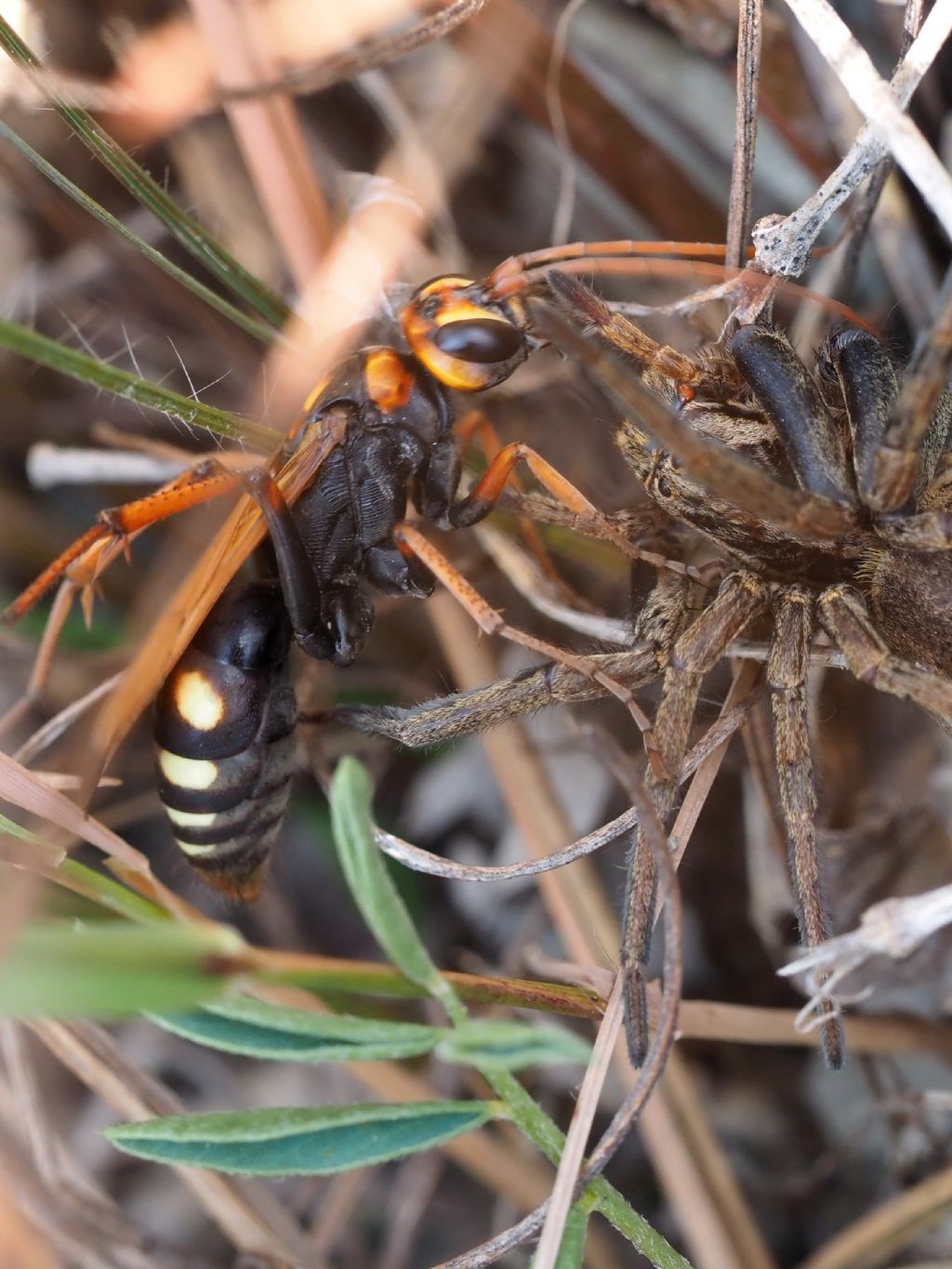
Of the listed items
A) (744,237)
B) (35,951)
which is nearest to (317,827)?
(744,237)

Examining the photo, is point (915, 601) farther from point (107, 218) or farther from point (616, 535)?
point (107, 218)

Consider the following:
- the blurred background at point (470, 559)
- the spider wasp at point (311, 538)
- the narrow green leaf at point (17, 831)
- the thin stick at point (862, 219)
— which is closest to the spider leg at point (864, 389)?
the blurred background at point (470, 559)

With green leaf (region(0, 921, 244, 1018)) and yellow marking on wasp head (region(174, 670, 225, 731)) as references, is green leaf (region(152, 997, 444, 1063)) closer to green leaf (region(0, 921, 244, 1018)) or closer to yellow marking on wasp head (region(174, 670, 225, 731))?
green leaf (region(0, 921, 244, 1018))

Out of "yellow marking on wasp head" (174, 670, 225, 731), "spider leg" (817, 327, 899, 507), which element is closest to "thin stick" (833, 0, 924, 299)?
"spider leg" (817, 327, 899, 507)

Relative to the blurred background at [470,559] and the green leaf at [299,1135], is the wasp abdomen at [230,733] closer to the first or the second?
the blurred background at [470,559]

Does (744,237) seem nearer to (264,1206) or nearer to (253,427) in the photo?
(253,427)

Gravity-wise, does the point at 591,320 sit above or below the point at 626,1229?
above
